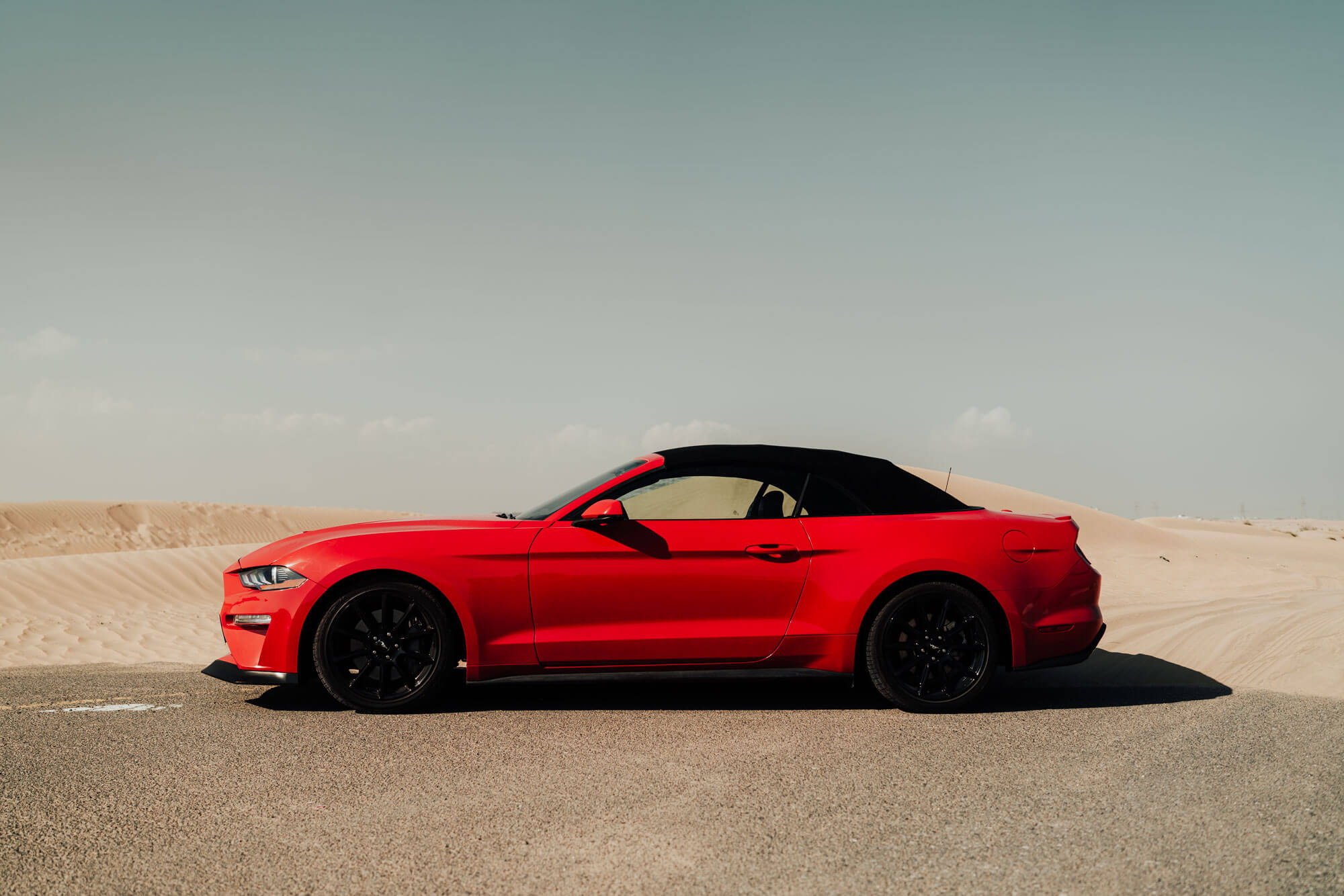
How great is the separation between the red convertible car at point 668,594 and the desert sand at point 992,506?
2.48m

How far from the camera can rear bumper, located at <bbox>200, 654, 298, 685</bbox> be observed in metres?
5.09

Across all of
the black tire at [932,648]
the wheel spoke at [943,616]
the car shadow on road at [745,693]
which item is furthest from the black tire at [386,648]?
the wheel spoke at [943,616]

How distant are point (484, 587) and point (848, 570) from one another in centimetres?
210

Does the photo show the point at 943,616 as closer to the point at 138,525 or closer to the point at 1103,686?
the point at 1103,686

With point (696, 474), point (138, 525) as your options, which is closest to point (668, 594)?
point (696, 474)

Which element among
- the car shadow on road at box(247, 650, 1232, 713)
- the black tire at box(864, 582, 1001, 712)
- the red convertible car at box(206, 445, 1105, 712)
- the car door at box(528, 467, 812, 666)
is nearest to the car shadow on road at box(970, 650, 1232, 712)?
the car shadow on road at box(247, 650, 1232, 713)

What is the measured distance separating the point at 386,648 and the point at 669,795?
7.16ft

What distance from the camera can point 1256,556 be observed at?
25109 millimetres

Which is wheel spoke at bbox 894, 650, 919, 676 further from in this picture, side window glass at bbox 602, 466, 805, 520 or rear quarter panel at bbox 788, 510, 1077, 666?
side window glass at bbox 602, 466, 805, 520

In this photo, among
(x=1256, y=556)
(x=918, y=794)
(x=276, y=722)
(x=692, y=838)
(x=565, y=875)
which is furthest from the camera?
(x=1256, y=556)

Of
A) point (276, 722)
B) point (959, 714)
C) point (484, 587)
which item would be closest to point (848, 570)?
point (959, 714)

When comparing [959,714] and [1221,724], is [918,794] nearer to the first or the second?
[959,714]

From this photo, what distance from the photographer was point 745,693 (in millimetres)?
5910

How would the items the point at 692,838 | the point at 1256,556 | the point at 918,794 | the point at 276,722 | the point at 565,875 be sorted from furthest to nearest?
the point at 1256,556, the point at 276,722, the point at 918,794, the point at 692,838, the point at 565,875
